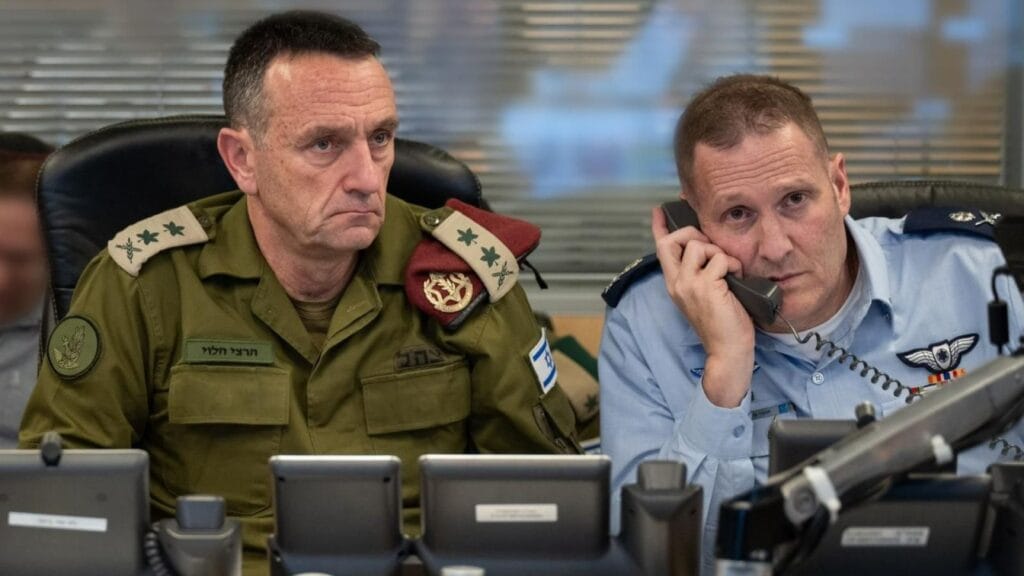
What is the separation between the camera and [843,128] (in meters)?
3.92

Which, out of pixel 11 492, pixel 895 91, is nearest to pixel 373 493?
pixel 11 492

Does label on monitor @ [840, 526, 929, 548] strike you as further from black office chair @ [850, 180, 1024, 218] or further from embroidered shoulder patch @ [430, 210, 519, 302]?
black office chair @ [850, 180, 1024, 218]

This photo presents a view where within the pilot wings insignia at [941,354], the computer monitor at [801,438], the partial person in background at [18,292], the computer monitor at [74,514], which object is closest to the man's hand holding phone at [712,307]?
the pilot wings insignia at [941,354]

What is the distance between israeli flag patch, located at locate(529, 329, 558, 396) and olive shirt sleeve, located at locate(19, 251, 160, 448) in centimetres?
62

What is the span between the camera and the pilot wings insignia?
89.3 inches

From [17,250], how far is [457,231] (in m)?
0.98

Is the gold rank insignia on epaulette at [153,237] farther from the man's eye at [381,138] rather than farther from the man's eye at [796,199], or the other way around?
the man's eye at [796,199]

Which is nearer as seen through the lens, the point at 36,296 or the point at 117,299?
the point at 117,299

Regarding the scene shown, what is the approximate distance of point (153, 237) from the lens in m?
2.45

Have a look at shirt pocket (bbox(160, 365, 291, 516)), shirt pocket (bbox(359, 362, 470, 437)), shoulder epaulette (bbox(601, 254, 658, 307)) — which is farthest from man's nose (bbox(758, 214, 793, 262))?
shirt pocket (bbox(160, 365, 291, 516))

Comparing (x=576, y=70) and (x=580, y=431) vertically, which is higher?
(x=576, y=70)

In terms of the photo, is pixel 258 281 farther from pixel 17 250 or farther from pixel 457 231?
pixel 17 250

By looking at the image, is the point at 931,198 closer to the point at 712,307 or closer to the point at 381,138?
the point at 712,307

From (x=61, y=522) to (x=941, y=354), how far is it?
1.40 metres
